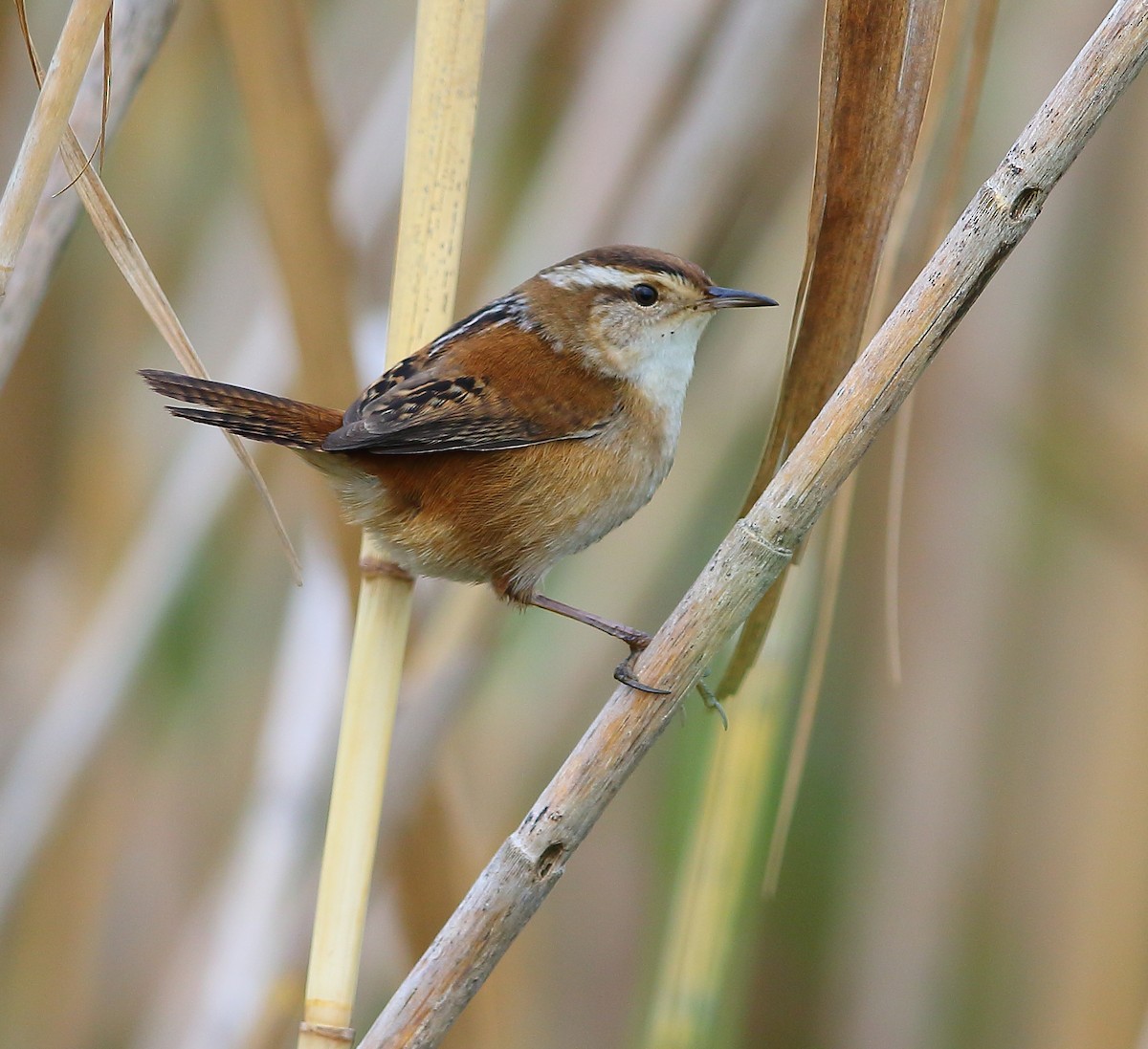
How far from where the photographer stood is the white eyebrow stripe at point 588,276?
6.84 feet

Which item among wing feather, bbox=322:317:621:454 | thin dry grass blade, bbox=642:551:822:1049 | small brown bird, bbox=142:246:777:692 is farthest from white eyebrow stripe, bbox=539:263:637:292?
thin dry grass blade, bbox=642:551:822:1049

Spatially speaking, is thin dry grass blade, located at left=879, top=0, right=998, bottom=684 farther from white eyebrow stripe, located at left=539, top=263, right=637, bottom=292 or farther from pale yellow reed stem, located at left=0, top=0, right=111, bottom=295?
pale yellow reed stem, located at left=0, top=0, right=111, bottom=295

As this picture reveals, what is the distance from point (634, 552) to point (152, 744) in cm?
122

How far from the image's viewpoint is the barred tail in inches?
64.2

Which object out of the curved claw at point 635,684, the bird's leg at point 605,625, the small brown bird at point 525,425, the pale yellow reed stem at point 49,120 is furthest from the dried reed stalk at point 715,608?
the pale yellow reed stem at point 49,120

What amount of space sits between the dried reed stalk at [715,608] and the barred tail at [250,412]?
2.33 feet

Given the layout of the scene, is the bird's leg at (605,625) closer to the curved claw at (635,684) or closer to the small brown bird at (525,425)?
the small brown bird at (525,425)

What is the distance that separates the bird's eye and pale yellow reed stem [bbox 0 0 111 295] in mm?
1170

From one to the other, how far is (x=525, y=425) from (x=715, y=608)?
2.32ft

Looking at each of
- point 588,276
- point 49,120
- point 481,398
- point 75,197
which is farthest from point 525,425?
point 49,120

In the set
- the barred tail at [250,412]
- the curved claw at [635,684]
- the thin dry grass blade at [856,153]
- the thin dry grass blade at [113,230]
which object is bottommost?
the curved claw at [635,684]

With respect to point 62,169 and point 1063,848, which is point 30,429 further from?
point 1063,848

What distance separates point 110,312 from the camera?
2.78 metres

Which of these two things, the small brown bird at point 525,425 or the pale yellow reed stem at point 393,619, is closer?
the pale yellow reed stem at point 393,619
